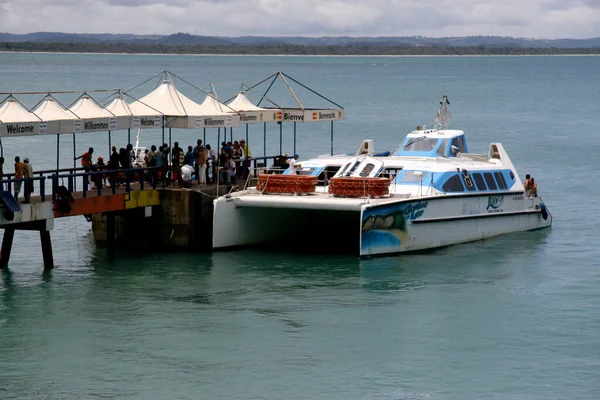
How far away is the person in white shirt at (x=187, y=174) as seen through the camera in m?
37.7

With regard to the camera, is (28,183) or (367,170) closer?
(28,183)

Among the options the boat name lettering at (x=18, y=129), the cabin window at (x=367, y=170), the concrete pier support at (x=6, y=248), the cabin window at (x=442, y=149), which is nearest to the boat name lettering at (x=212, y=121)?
the cabin window at (x=367, y=170)

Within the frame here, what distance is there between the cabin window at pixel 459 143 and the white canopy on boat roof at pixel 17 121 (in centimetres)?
1476

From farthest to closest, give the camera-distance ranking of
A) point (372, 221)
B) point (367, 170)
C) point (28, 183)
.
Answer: point (367, 170)
point (372, 221)
point (28, 183)

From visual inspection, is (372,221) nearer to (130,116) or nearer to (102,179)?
(130,116)

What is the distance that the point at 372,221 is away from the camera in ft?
117

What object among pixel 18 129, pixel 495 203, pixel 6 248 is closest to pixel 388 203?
pixel 495 203

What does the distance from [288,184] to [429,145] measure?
6956mm

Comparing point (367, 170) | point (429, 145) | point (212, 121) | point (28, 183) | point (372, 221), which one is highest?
point (212, 121)

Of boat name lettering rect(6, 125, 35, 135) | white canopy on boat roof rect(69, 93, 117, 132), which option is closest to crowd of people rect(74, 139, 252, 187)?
white canopy on boat roof rect(69, 93, 117, 132)

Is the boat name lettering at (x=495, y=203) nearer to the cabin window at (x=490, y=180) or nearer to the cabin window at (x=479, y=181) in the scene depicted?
the cabin window at (x=490, y=180)

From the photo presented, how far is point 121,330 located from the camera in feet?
94.4

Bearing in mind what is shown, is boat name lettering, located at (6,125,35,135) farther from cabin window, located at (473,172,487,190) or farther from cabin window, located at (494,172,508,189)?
cabin window, located at (494,172,508,189)

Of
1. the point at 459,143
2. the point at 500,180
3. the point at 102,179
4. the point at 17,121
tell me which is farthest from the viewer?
the point at 459,143
